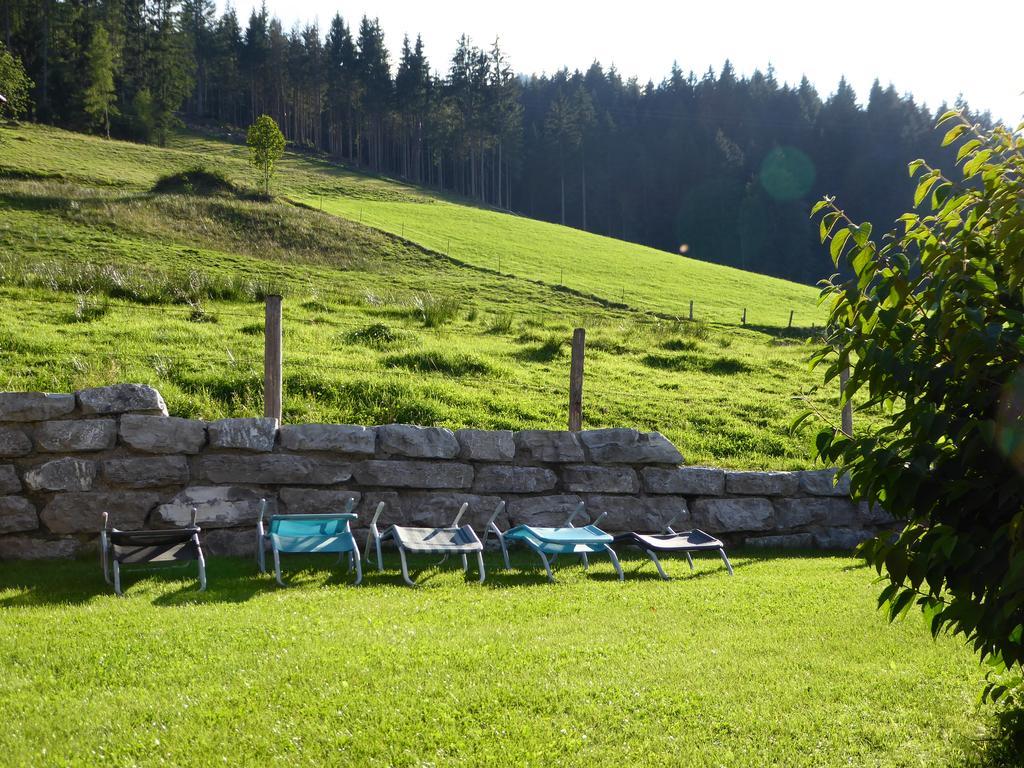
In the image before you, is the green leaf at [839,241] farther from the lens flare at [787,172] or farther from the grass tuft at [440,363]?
the lens flare at [787,172]

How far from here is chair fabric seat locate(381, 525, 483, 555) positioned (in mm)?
6594

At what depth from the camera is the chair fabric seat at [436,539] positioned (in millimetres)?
6594

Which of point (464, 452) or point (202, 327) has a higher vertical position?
point (202, 327)

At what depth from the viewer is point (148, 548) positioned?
242 inches

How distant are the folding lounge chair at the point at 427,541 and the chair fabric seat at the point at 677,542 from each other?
1483mm

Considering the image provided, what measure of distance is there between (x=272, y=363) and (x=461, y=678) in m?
4.64

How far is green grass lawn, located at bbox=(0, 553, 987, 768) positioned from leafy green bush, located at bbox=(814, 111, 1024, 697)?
1218 mm

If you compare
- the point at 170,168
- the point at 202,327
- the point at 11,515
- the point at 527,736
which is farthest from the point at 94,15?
the point at 527,736

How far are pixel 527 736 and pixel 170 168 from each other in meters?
49.5

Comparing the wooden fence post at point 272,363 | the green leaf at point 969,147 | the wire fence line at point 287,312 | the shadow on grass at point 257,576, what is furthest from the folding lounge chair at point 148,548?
the wire fence line at point 287,312

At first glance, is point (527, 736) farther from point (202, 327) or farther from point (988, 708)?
point (202, 327)

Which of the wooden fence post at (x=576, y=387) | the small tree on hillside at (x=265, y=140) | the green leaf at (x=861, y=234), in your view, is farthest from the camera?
the small tree on hillside at (x=265, y=140)

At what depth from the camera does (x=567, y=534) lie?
7164 millimetres

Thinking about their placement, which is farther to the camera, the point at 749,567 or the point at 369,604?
the point at 749,567
